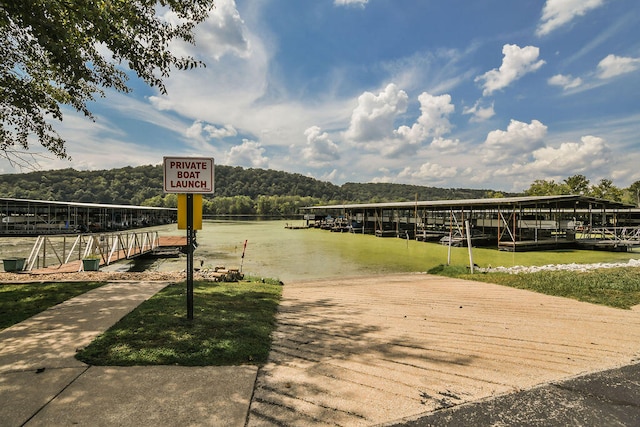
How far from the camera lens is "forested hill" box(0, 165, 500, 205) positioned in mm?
90469

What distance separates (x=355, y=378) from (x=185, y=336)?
2363 mm

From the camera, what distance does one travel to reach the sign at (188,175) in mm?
4840

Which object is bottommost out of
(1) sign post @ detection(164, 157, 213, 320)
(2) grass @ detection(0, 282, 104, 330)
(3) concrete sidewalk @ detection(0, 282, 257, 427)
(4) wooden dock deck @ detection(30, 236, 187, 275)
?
(4) wooden dock deck @ detection(30, 236, 187, 275)

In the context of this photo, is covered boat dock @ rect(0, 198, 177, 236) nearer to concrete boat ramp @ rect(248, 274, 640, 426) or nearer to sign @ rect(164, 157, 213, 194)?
sign @ rect(164, 157, 213, 194)

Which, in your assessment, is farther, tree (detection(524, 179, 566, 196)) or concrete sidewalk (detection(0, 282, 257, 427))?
tree (detection(524, 179, 566, 196))

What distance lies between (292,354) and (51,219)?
44427 millimetres

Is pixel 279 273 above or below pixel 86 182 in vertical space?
below

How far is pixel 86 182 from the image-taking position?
111m

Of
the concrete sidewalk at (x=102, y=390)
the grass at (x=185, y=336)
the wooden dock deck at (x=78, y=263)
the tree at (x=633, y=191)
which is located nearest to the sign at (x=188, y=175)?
the grass at (x=185, y=336)

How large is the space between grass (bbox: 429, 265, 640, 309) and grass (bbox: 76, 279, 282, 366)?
7.38 m

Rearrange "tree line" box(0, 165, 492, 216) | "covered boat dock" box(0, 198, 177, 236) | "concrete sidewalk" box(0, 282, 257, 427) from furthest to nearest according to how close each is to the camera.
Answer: "tree line" box(0, 165, 492, 216) < "covered boat dock" box(0, 198, 177, 236) < "concrete sidewalk" box(0, 282, 257, 427)

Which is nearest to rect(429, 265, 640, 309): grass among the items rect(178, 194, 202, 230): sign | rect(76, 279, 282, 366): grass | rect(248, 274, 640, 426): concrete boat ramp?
rect(248, 274, 640, 426): concrete boat ramp

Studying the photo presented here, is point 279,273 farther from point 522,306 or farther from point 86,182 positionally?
point 86,182

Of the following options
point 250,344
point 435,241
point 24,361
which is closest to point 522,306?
point 250,344
